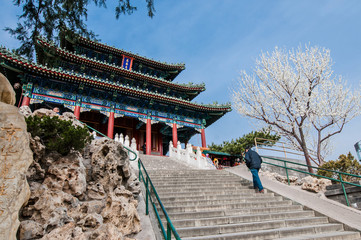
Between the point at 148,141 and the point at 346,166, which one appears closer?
the point at 346,166

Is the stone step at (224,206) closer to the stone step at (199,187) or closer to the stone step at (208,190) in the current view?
the stone step at (208,190)

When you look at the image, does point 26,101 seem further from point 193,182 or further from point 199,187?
point 199,187

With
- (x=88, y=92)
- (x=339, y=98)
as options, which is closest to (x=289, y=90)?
(x=339, y=98)

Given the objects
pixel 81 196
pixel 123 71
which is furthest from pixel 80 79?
pixel 81 196

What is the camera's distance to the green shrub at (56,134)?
4352 millimetres

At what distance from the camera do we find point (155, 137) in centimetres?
2003

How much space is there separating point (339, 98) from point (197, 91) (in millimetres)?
11489

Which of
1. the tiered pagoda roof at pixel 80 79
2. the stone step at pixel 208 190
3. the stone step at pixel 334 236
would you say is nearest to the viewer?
the stone step at pixel 334 236

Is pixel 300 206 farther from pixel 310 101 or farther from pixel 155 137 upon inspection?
pixel 155 137

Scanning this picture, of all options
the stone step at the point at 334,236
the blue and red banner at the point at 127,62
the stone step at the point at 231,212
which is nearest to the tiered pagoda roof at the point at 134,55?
the blue and red banner at the point at 127,62

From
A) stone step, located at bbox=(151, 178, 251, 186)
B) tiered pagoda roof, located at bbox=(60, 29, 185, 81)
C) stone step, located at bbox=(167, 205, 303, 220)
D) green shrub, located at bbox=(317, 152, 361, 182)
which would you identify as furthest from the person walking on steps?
tiered pagoda roof, located at bbox=(60, 29, 185, 81)

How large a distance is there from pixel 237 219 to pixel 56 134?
4516mm

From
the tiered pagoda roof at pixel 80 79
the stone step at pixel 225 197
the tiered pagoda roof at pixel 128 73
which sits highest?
the tiered pagoda roof at pixel 128 73

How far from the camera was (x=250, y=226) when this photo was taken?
4.41m
